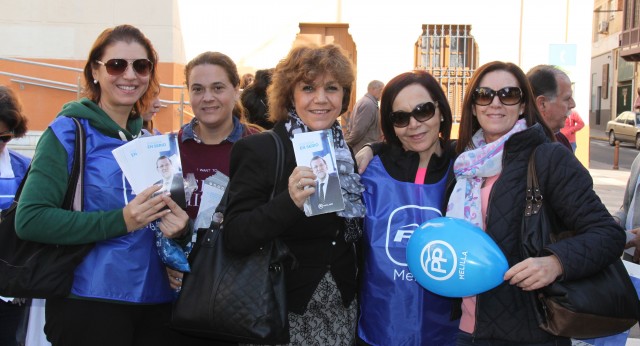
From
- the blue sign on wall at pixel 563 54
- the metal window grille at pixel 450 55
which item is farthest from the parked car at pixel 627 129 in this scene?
the metal window grille at pixel 450 55

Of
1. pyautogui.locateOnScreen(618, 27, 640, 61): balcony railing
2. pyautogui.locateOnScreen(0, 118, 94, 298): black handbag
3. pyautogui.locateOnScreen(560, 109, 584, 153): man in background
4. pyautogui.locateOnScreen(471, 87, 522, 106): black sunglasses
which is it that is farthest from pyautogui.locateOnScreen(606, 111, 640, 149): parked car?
pyautogui.locateOnScreen(0, 118, 94, 298): black handbag

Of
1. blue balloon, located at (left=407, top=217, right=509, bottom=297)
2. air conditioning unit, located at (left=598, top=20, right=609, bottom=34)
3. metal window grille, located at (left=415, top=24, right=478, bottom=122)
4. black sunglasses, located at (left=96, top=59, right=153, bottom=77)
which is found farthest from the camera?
air conditioning unit, located at (left=598, top=20, right=609, bottom=34)

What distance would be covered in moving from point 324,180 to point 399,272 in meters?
0.62

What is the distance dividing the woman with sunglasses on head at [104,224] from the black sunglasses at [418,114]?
1.06 metres

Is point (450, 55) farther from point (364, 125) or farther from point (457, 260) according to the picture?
point (457, 260)

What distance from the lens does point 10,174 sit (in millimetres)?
3875

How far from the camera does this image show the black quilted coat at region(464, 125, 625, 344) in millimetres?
2291

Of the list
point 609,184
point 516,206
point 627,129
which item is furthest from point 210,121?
point 627,129

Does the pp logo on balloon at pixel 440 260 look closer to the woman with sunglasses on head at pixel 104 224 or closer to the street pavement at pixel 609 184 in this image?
the woman with sunglasses on head at pixel 104 224

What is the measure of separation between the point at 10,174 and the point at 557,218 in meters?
3.23

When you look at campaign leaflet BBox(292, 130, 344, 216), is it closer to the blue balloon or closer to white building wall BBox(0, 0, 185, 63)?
the blue balloon

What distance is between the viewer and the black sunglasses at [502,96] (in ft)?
8.86

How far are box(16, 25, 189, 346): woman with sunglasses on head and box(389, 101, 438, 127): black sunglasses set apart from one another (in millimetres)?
1058

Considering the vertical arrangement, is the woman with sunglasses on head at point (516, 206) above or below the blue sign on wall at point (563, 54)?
below
